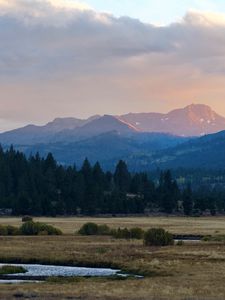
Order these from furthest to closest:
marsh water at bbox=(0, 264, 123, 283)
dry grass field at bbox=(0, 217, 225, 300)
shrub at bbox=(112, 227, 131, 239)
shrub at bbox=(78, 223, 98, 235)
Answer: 1. shrub at bbox=(78, 223, 98, 235)
2. shrub at bbox=(112, 227, 131, 239)
3. marsh water at bbox=(0, 264, 123, 283)
4. dry grass field at bbox=(0, 217, 225, 300)

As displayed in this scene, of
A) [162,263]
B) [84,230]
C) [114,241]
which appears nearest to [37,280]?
[162,263]

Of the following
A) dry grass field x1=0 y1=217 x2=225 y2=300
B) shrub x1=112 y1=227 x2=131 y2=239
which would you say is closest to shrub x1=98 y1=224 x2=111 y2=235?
shrub x1=112 y1=227 x2=131 y2=239

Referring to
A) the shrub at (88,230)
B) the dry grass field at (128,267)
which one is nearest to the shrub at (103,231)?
the shrub at (88,230)

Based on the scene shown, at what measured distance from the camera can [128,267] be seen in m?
56.2

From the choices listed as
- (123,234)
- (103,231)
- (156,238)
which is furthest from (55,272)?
(103,231)

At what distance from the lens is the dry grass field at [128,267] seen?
131ft

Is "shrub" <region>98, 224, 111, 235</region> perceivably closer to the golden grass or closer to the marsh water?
the golden grass

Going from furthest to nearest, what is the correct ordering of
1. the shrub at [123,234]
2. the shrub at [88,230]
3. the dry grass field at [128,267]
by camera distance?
1. the shrub at [88,230]
2. the shrub at [123,234]
3. the dry grass field at [128,267]

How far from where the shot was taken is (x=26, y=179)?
19812 centimetres

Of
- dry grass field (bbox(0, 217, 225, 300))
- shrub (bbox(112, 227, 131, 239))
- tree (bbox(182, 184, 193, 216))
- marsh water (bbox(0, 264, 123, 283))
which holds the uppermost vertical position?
tree (bbox(182, 184, 193, 216))

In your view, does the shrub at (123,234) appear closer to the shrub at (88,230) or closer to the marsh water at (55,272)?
the shrub at (88,230)

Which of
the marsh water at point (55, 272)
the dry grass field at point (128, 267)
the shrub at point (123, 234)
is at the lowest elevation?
the marsh water at point (55, 272)

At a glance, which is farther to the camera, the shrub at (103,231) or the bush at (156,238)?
the shrub at (103,231)

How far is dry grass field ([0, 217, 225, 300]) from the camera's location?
131 ft
